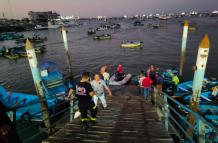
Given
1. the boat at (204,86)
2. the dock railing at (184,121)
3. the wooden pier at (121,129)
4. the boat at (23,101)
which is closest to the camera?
the dock railing at (184,121)

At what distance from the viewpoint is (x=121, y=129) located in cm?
676

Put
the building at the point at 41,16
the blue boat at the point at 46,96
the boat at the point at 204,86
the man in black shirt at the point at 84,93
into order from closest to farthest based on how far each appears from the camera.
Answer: the man in black shirt at the point at 84,93 < the blue boat at the point at 46,96 < the boat at the point at 204,86 < the building at the point at 41,16

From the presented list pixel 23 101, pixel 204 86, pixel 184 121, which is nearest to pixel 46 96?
pixel 23 101

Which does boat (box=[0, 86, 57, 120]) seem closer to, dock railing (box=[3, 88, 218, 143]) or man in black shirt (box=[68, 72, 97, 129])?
dock railing (box=[3, 88, 218, 143])

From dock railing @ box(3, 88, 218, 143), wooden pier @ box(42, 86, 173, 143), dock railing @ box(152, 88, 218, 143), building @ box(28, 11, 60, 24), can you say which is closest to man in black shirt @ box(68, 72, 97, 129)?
wooden pier @ box(42, 86, 173, 143)

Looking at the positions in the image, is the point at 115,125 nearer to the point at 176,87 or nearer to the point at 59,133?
the point at 59,133

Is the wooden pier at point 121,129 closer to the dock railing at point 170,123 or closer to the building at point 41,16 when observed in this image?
the dock railing at point 170,123

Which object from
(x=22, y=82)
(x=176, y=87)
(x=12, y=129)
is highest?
(x=12, y=129)

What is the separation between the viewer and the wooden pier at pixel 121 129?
19.6 ft

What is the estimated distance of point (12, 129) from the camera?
4285mm

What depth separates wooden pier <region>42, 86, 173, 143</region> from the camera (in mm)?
5969

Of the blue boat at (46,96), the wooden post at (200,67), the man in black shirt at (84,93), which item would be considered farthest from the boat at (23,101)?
the wooden post at (200,67)

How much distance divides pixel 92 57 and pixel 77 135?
118 ft

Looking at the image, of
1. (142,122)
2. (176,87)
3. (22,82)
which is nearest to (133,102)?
(142,122)
